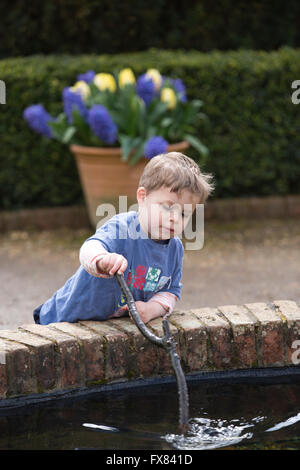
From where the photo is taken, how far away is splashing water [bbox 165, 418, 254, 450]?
1991 millimetres

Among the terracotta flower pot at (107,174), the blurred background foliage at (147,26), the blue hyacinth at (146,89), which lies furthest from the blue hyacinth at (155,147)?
the blurred background foliage at (147,26)

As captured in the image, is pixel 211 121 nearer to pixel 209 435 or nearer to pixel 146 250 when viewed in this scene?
pixel 146 250

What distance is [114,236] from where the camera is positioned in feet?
8.21

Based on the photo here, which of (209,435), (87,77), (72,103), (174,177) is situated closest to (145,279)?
A: (174,177)

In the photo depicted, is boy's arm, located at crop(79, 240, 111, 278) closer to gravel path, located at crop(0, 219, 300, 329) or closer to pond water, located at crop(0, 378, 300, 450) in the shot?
pond water, located at crop(0, 378, 300, 450)

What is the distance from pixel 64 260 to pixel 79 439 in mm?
3109

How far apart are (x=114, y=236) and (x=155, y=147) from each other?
2.40m

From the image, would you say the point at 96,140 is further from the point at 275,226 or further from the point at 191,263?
the point at 275,226

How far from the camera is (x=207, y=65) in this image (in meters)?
5.83

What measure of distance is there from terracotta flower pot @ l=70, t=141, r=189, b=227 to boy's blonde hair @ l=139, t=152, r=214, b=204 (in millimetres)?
2732

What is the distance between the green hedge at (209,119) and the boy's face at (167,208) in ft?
11.2

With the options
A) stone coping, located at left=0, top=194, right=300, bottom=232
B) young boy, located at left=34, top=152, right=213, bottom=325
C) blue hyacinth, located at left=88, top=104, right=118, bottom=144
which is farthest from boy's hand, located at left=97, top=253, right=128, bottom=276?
stone coping, located at left=0, top=194, right=300, bottom=232

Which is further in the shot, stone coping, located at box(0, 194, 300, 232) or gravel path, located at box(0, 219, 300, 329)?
stone coping, located at box(0, 194, 300, 232)

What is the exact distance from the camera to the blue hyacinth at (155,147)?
15.9ft
